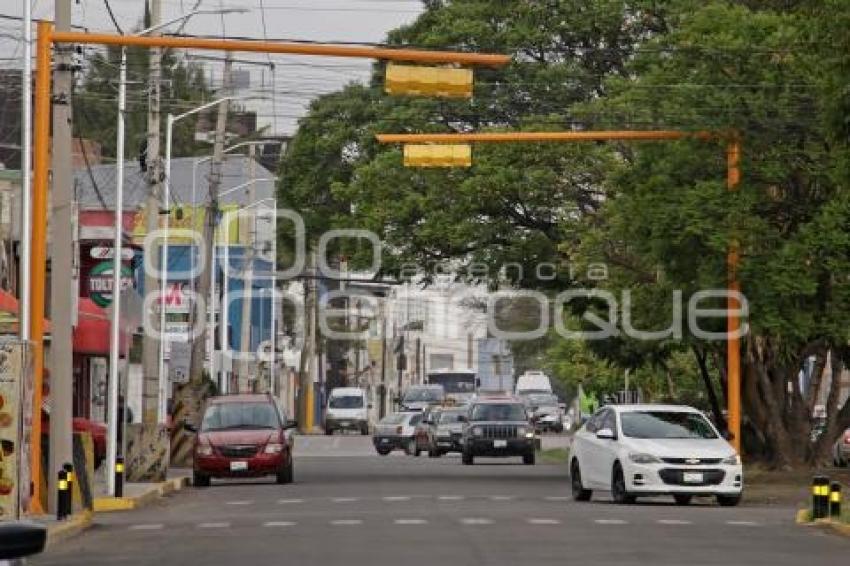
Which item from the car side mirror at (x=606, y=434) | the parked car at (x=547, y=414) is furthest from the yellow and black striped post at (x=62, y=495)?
the parked car at (x=547, y=414)

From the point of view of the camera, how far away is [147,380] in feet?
134

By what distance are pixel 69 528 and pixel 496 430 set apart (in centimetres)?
3073

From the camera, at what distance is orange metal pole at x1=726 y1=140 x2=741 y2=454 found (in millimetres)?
36500

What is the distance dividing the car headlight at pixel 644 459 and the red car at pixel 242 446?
12.1 meters

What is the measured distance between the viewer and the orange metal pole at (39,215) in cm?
2598

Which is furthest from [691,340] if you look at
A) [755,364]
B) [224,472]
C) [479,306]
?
[479,306]

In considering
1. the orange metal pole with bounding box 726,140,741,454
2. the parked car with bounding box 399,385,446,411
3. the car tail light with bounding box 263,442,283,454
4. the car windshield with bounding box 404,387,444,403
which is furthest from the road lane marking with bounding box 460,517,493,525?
the car windshield with bounding box 404,387,444,403

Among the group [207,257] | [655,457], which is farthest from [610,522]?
[207,257]

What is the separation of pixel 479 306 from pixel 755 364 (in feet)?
201

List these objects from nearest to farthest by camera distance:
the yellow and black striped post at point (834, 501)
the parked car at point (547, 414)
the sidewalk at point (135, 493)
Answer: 1. the yellow and black striped post at point (834, 501)
2. the sidewalk at point (135, 493)
3. the parked car at point (547, 414)

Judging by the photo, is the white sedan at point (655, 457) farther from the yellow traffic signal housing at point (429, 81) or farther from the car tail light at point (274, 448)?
the yellow traffic signal housing at point (429, 81)

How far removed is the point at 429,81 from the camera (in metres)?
21.7

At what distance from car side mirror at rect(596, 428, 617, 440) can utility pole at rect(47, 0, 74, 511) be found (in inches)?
328

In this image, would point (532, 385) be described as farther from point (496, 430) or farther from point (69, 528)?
point (69, 528)
